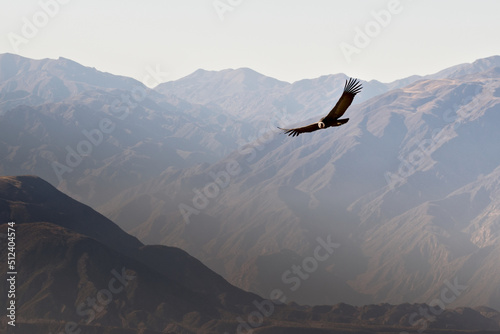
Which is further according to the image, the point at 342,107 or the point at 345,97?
the point at 345,97

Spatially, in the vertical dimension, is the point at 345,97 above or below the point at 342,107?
above

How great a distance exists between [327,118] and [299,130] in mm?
1707

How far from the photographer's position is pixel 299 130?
29.9 metres

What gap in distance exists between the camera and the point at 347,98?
93.2 feet

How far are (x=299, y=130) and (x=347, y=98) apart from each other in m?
2.77

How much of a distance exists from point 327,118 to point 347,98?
3.96ft

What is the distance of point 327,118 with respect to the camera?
28703 mm
